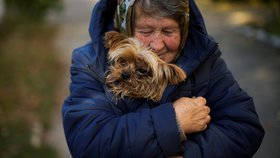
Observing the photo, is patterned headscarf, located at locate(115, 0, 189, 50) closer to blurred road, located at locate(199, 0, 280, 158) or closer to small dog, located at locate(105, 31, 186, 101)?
small dog, located at locate(105, 31, 186, 101)

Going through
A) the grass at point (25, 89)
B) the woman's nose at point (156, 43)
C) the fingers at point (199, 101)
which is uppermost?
the woman's nose at point (156, 43)

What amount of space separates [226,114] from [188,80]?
29 centimetres

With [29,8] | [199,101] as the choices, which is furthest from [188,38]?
[29,8]

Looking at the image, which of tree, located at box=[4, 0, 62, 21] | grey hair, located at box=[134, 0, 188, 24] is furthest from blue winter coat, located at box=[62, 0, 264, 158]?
tree, located at box=[4, 0, 62, 21]

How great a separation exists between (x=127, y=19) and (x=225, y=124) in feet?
2.61

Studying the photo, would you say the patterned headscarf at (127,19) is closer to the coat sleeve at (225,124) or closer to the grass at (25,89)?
the coat sleeve at (225,124)

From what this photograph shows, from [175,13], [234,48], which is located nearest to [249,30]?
[234,48]

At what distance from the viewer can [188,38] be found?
3.02m

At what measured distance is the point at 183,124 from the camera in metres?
2.71

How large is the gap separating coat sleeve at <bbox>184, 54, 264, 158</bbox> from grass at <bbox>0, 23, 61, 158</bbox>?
330 centimetres

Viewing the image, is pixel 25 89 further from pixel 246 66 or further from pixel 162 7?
pixel 162 7

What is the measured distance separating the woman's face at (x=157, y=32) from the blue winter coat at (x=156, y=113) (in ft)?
0.45

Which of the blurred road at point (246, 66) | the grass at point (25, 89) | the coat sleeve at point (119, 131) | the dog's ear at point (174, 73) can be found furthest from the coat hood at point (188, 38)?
the grass at point (25, 89)

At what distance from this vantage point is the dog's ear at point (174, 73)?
8.80 ft
